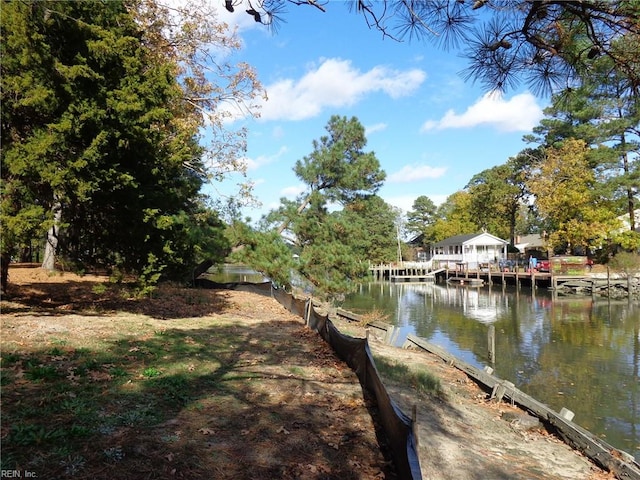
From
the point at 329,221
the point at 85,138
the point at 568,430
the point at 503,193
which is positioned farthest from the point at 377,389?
the point at 503,193

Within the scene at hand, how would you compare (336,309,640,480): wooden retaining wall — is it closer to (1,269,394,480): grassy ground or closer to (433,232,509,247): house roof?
(1,269,394,480): grassy ground

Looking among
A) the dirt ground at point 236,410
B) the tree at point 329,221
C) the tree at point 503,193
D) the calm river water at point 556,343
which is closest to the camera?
the dirt ground at point 236,410

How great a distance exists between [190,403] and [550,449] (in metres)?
5.71

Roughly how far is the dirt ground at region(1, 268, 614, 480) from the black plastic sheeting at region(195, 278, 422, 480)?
0.62ft

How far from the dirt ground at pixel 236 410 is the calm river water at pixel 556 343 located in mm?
3223

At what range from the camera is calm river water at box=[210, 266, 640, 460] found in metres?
10.4

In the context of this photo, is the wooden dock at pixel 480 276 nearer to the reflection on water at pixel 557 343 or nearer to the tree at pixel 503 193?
the reflection on water at pixel 557 343

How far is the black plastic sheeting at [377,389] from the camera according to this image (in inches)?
140

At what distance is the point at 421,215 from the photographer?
87.2 metres

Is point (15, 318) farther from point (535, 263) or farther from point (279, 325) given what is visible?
point (535, 263)

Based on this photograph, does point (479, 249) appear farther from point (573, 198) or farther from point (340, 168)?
point (340, 168)

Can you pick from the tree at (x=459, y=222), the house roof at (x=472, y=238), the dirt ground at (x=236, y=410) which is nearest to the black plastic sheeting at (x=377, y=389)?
the dirt ground at (x=236, y=410)

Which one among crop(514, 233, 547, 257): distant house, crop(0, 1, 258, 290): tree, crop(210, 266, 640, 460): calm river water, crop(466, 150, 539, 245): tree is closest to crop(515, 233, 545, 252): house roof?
crop(514, 233, 547, 257): distant house

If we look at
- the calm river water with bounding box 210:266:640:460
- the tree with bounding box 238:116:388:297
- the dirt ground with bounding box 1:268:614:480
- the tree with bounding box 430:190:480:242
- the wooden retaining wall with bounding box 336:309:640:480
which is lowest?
the calm river water with bounding box 210:266:640:460
